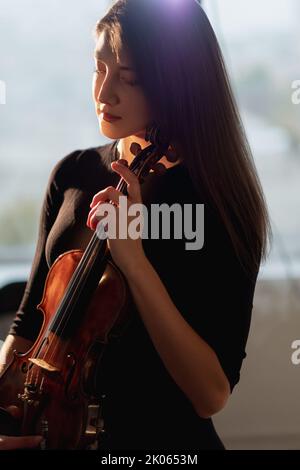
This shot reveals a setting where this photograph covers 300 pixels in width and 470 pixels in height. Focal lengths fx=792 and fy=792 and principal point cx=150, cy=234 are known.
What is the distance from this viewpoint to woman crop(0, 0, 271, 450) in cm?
98

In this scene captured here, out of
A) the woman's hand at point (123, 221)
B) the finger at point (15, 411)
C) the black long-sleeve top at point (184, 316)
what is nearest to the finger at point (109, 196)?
the woman's hand at point (123, 221)

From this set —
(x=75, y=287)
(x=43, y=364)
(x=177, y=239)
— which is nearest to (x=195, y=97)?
(x=177, y=239)

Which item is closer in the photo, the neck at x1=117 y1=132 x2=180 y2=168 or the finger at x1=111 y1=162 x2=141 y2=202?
the finger at x1=111 y1=162 x2=141 y2=202

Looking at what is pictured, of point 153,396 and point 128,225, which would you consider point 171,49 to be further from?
point 153,396

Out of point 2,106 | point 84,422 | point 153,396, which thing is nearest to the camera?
point 84,422

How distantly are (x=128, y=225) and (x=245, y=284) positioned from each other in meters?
0.18

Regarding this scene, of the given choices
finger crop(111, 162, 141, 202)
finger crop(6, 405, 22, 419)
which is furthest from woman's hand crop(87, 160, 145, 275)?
finger crop(6, 405, 22, 419)

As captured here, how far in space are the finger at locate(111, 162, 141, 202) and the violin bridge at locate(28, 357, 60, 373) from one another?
226 mm

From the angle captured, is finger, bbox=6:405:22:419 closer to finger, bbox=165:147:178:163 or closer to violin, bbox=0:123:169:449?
violin, bbox=0:123:169:449

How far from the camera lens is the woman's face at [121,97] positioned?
3.34 feet

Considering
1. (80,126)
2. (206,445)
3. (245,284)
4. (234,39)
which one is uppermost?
(234,39)

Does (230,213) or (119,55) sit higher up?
(119,55)

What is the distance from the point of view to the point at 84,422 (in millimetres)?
942

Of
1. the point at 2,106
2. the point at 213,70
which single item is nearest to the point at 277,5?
the point at 2,106
